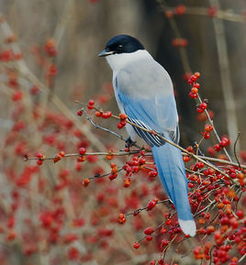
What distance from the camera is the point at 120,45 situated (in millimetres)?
5020

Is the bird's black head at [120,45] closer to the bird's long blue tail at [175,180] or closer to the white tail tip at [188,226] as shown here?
the bird's long blue tail at [175,180]

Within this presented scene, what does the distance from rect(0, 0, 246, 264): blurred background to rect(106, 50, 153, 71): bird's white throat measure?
424mm

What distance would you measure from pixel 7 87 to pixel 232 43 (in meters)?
2.50

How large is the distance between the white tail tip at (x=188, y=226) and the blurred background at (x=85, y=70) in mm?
1768

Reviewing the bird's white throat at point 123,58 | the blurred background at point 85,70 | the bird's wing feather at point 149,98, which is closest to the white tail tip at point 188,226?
the bird's wing feather at point 149,98

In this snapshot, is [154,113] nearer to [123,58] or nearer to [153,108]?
[153,108]

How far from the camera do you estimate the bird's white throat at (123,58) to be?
4855 millimetres

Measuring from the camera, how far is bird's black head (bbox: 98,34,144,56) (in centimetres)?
497

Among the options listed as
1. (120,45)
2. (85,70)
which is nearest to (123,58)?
(120,45)

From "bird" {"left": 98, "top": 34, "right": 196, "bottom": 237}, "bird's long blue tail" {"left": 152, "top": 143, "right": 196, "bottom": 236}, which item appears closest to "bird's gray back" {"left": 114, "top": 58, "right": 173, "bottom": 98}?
"bird" {"left": 98, "top": 34, "right": 196, "bottom": 237}

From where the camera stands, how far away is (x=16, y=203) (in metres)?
5.38

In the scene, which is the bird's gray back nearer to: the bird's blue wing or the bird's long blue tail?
the bird's blue wing

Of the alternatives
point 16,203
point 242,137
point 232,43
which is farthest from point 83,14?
point 16,203

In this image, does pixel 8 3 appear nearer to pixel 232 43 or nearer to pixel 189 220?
pixel 232 43
